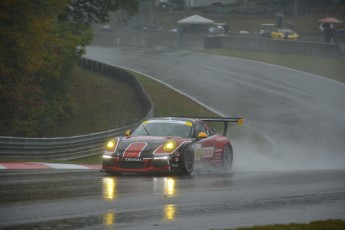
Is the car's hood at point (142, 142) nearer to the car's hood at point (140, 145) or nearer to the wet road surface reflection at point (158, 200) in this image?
the car's hood at point (140, 145)

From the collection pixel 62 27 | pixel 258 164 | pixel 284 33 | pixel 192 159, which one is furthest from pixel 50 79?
pixel 284 33

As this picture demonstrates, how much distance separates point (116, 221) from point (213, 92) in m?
31.6

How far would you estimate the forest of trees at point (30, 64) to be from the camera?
28.8 m

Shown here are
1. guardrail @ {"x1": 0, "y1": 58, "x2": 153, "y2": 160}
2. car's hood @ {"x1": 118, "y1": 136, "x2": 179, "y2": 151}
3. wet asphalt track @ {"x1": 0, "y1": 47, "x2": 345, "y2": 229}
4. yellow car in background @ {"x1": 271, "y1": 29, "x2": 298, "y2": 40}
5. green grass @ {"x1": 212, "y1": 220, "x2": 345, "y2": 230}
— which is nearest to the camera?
green grass @ {"x1": 212, "y1": 220, "x2": 345, "y2": 230}

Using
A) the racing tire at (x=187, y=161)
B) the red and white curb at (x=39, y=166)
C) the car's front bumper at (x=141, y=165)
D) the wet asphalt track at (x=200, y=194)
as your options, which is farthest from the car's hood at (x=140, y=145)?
the red and white curb at (x=39, y=166)

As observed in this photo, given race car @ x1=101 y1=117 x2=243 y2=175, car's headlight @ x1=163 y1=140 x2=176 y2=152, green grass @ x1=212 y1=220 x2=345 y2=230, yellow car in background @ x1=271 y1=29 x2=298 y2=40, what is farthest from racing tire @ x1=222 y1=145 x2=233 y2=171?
A: yellow car in background @ x1=271 y1=29 x2=298 y2=40

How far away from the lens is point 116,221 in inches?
365

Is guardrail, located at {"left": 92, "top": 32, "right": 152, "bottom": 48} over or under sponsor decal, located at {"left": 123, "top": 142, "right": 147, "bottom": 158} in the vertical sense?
under

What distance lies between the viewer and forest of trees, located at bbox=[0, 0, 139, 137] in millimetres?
28766

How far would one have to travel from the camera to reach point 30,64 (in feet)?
95.0

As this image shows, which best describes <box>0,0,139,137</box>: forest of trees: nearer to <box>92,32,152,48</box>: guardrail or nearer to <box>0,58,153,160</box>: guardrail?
<box>0,58,153,160</box>: guardrail

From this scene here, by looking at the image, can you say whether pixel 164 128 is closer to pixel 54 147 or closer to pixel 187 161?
pixel 187 161

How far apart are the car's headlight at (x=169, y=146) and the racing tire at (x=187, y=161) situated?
26 centimetres

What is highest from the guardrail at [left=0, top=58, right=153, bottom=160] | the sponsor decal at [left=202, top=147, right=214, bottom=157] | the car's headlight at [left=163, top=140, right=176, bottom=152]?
the car's headlight at [left=163, top=140, right=176, bottom=152]
